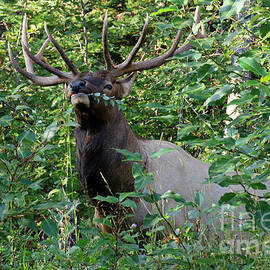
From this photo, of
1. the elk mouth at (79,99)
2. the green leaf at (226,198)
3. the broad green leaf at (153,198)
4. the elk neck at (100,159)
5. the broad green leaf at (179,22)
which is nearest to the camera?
the green leaf at (226,198)

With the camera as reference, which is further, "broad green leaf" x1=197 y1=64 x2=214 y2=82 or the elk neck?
the elk neck

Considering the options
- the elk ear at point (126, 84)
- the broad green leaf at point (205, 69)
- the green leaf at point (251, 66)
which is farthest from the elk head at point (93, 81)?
the green leaf at point (251, 66)

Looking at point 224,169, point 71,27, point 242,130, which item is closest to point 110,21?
point 71,27

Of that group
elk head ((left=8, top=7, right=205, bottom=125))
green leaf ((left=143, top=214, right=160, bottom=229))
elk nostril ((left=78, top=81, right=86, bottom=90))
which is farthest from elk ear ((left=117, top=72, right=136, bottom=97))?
green leaf ((left=143, top=214, right=160, bottom=229))

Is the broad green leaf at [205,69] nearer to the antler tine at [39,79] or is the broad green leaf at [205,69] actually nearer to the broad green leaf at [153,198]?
the broad green leaf at [153,198]

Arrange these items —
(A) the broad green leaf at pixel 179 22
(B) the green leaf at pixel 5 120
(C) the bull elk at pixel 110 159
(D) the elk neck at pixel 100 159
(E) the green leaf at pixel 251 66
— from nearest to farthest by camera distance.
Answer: (E) the green leaf at pixel 251 66
(A) the broad green leaf at pixel 179 22
(B) the green leaf at pixel 5 120
(C) the bull elk at pixel 110 159
(D) the elk neck at pixel 100 159

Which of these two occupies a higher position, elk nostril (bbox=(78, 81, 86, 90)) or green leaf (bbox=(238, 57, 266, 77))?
green leaf (bbox=(238, 57, 266, 77))

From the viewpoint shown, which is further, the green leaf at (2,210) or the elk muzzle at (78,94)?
the elk muzzle at (78,94)

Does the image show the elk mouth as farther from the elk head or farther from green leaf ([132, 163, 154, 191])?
green leaf ([132, 163, 154, 191])

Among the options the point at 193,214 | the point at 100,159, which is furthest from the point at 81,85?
the point at 193,214

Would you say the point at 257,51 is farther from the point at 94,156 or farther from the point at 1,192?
the point at 94,156

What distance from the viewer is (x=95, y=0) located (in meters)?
6.81

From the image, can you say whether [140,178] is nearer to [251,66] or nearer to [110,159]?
[251,66]

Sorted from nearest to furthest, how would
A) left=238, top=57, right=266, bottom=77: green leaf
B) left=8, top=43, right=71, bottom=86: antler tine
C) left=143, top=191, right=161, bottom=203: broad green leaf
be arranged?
Result: 1. left=238, top=57, right=266, bottom=77: green leaf
2. left=143, top=191, right=161, bottom=203: broad green leaf
3. left=8, top=43, right=71, bottom=86: antler tine
